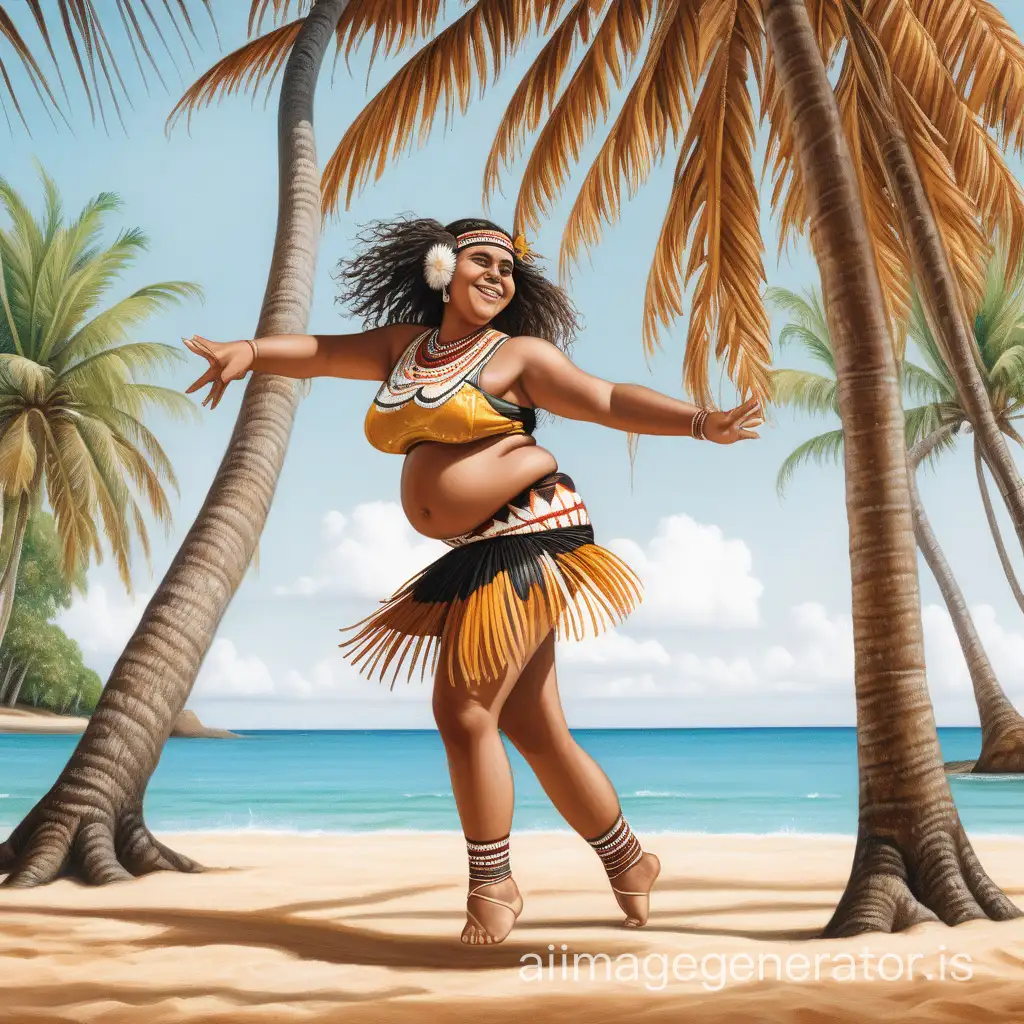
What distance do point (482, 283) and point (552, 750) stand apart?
1.24 metres

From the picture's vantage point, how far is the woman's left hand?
280 centimetres

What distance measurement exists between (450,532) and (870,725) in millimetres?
1262

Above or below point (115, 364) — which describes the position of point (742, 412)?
below

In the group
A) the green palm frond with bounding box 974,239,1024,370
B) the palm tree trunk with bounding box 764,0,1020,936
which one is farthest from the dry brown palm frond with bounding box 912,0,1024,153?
the green palm frond with bounding box 974,239,1024,370

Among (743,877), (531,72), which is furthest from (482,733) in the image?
(531,72)

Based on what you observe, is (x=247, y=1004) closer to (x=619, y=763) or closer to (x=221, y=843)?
(x=221, y=843)

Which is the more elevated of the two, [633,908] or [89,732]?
[89,732]

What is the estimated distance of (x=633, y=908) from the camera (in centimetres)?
316

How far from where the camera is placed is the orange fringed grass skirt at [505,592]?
2.88 metres

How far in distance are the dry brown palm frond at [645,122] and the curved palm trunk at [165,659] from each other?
1272 millimetres

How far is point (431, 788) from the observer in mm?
22531

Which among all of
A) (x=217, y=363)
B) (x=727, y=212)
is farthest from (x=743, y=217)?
(x=217, y=363)

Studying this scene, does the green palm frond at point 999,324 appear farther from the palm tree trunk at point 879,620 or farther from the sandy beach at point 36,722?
the sandy beach at point 36,722

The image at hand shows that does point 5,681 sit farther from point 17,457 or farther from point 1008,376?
point 1008,376
